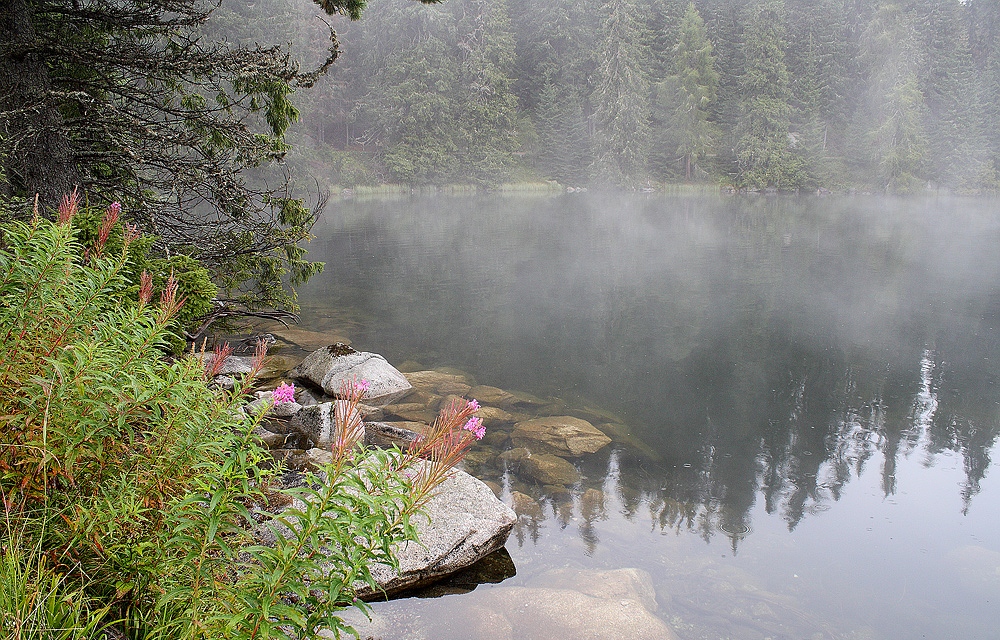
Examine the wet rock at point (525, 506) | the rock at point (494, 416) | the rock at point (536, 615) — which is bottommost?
the rock at point (494, 416)

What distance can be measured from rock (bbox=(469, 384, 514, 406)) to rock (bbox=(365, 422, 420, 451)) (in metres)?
1.94

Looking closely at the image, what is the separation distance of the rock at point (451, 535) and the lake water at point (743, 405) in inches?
8.3

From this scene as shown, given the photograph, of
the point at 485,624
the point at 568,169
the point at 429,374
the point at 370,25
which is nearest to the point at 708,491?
the point at 485,624

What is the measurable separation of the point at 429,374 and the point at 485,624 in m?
6.28

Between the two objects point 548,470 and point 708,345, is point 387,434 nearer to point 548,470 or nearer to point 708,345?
point 548,470

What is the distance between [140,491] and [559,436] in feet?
19.5

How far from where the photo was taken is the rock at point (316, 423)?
7031 mm

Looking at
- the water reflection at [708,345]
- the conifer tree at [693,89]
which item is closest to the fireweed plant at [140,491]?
the water reflection at [708,345]

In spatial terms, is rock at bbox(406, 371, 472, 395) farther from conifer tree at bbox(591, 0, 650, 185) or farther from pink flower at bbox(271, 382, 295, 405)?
conifer tree at bbox(591, 0, 650, 185)

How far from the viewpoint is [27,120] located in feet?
22.0

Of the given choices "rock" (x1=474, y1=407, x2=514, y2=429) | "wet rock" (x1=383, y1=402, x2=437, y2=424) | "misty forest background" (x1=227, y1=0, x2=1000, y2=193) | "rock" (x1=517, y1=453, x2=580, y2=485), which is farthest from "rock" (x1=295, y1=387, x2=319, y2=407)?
"misty forest background" (x1=227, y1=0, x2=1000, y2=193)

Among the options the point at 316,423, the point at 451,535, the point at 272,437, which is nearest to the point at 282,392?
the point at 451,535

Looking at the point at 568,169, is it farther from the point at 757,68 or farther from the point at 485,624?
the point at 485,624

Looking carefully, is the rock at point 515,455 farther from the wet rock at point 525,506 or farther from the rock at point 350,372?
the rock at point 350,372
